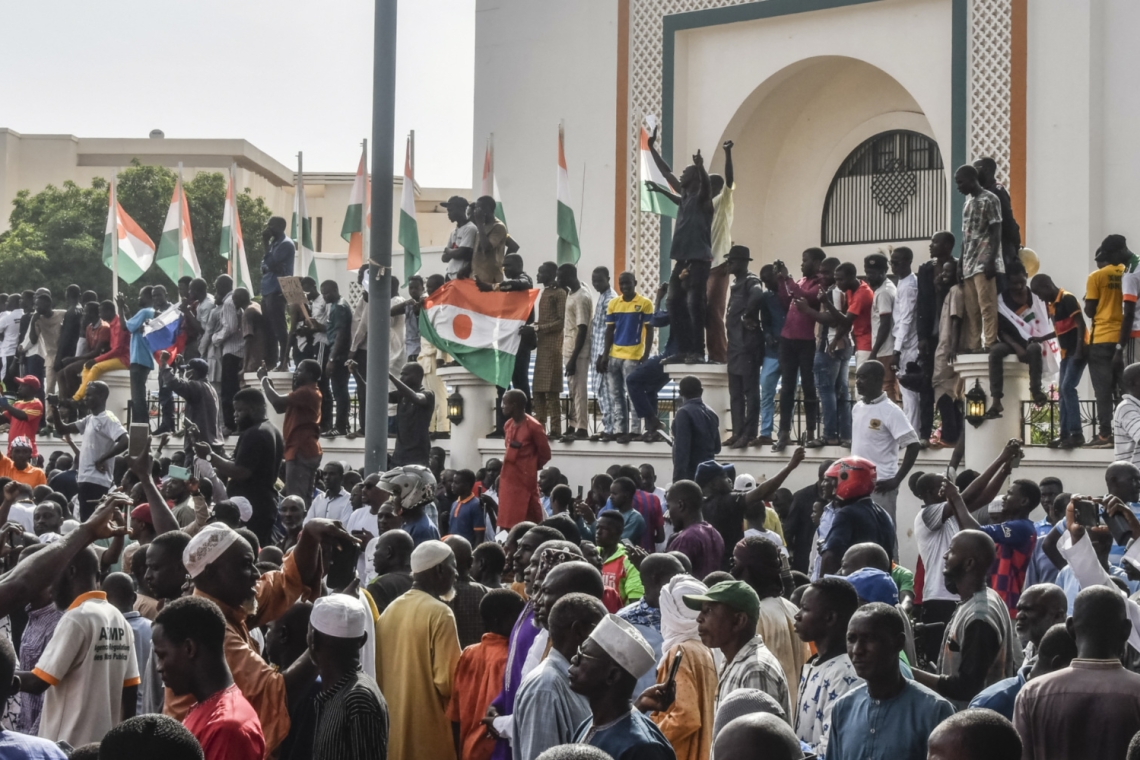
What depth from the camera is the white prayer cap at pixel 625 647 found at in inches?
181

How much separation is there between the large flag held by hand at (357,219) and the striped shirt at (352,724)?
14.9m

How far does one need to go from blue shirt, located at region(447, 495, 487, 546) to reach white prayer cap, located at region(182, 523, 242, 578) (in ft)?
18.6

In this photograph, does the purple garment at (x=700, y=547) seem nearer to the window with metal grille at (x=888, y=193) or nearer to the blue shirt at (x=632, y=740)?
the blue shirt at (x=632, y=740)

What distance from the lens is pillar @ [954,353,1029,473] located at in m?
12.5

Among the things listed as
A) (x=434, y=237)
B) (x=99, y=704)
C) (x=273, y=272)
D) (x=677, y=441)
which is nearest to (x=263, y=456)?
(x=677, y=441)

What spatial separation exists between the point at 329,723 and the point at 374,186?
535cm

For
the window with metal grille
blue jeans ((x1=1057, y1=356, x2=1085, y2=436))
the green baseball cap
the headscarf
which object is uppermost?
the window with metal grille

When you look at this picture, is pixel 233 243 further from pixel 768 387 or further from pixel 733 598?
pixel 733 598

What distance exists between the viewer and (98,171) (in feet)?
161

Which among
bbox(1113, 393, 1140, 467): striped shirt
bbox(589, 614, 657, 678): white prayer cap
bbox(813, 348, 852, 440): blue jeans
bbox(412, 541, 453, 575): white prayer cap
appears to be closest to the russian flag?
bbox(813, 348, 852, 440): blue jeans

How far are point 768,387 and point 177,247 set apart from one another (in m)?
10.5

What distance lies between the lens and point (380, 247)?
9.88 m

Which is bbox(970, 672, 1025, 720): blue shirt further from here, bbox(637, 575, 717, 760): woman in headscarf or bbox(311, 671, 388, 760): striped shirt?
bbox(311, 671, 388, 760): striped shirt

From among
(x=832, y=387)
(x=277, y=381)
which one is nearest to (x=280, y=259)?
(x=277, y=381)
